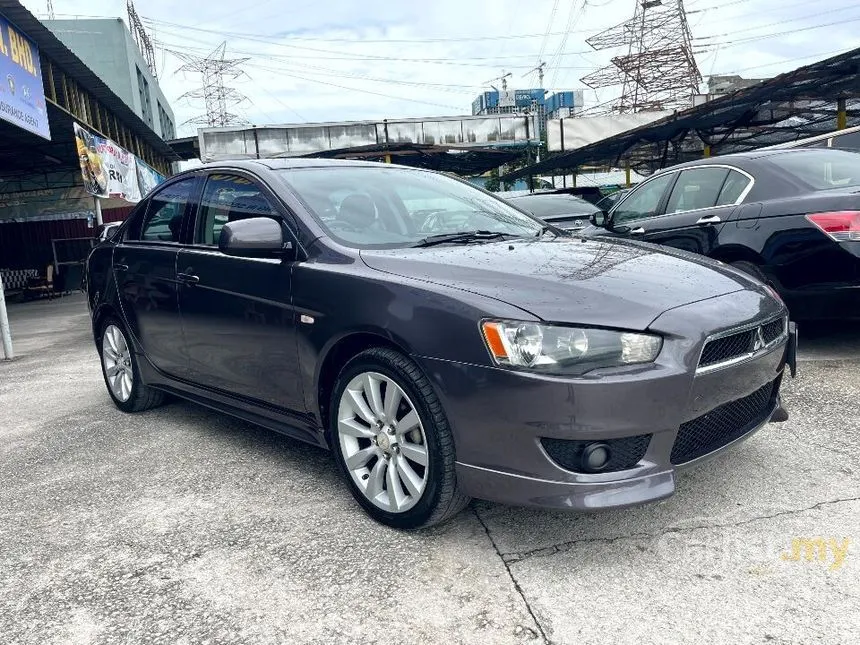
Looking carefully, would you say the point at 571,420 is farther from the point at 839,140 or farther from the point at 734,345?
the point at 839,140

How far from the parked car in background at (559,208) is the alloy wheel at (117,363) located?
18.1 feet

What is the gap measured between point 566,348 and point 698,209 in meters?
3.80

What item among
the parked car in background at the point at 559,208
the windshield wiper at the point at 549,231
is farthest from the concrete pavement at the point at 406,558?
the parked car in background at the point at 559,208

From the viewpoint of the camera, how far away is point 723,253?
527 centimetres

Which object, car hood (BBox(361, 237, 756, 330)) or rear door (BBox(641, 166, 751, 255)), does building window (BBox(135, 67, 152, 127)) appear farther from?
car hood (BBox(361, 237, 756, 330))

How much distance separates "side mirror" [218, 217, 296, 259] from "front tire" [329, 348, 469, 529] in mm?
691

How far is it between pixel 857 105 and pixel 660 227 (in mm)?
13983

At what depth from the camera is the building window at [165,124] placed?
1838 inches

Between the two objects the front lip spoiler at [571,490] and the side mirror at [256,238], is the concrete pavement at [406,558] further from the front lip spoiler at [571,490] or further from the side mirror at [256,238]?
the side mirror at [256,238]

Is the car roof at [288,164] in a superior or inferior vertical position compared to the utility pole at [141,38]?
inferior

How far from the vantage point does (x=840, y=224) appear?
180 inches

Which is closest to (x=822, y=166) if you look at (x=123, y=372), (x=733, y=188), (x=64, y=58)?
(x=733, y=188)

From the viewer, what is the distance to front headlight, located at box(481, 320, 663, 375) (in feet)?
7.75

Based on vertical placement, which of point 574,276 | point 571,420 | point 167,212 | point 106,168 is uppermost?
point 106,168
